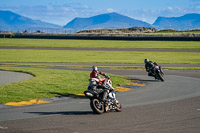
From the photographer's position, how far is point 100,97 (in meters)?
15.2

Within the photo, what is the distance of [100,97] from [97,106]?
482 mm

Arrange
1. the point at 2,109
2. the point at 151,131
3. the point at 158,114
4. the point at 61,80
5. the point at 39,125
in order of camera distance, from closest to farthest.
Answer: the point at 151,131 < the point at 39,125 < the point at 158,114 < the point at 2,109 < the point at 61,80

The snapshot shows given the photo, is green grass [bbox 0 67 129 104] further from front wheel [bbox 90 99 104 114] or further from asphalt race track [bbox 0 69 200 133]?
front wheel [bbox 90 99 104 114]

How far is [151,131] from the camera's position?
11.8 meters

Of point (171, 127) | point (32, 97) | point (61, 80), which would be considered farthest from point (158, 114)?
point (61, 80)

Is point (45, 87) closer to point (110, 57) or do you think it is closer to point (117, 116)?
point (117, 116)

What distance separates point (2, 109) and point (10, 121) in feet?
9.60

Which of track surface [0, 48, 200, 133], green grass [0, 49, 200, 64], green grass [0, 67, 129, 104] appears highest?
green grass [0, 49, 200, 64]

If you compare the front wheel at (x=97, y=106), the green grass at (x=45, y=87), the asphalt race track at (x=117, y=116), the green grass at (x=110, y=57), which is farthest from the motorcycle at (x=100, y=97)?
the green grass at (x=110, y=57)

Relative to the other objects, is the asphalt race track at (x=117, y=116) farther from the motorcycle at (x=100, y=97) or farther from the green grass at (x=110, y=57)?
the green grass at (x=110, y=57)

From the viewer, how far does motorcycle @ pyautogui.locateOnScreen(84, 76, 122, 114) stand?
14.8 meters

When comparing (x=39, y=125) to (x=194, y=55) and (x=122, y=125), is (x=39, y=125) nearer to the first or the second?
(x=122, y=125)

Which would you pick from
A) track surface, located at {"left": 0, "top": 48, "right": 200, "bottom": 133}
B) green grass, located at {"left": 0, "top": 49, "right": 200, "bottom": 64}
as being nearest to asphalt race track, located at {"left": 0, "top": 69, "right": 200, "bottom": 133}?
track surface, located at {"left": 0, "top": 48, "right": 200, "bottom": 133}

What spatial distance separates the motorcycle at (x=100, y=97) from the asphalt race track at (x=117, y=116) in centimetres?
27
